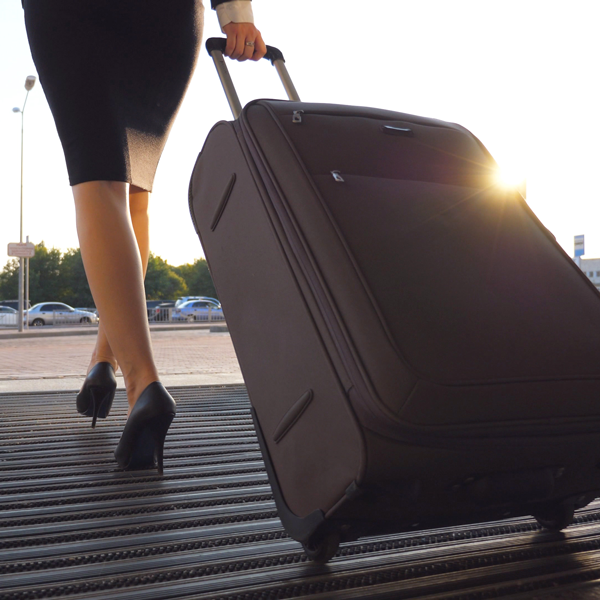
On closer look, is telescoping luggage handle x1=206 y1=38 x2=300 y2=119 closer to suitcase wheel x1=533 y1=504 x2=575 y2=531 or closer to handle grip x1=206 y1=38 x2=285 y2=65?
handle grip x1=206 y1=38 x2=285 y2=65

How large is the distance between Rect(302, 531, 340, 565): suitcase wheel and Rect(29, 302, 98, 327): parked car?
31.7 meters

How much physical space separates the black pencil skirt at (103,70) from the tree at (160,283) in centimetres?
5793

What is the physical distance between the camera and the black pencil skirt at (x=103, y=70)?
4.78 ft

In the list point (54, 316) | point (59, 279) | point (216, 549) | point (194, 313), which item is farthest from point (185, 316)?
point (216, 549)

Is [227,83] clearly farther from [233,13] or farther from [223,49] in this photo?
[233,13]

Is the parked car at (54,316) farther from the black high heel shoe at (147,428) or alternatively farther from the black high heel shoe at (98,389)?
the black high heel shoe at (147,428)

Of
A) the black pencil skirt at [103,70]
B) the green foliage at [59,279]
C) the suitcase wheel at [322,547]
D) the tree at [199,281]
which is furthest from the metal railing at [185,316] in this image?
the tree at [199,281]

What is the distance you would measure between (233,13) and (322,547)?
1.27 meters

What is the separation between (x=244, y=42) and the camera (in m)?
1.52

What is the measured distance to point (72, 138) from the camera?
146cm

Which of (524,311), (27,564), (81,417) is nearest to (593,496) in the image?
(524,311)

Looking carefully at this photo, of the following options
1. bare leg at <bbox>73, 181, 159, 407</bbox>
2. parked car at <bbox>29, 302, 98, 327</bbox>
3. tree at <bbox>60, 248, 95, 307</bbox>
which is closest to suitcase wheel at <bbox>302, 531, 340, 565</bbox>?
bare leg at <bbox>73, 181, 159, 407</bbox>

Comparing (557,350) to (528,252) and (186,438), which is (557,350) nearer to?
(528,252)

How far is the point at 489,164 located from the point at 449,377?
1.68 feet
